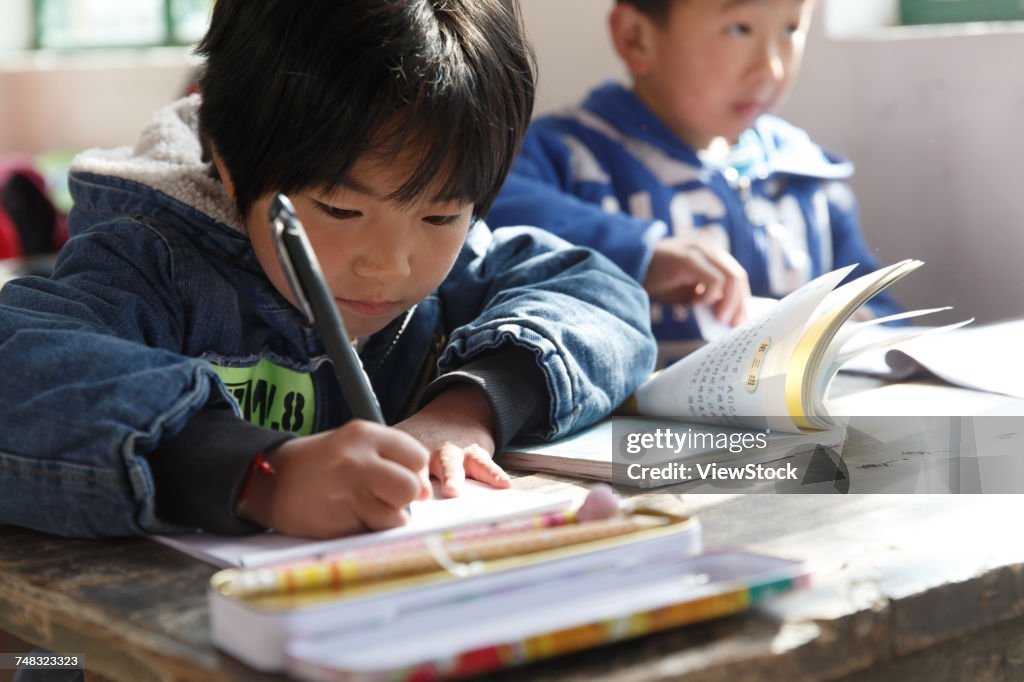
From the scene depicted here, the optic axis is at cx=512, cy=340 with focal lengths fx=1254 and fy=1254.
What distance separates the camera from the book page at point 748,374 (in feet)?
2.84

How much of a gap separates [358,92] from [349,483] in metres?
0.32

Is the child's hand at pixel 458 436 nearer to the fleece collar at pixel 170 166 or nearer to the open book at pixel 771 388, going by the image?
the open book at pixel 771 388

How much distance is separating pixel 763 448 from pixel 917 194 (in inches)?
48.0

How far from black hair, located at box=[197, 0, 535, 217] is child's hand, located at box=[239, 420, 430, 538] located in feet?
0.87

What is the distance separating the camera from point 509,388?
86 cm

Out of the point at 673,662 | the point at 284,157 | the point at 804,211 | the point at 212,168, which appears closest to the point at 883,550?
the point at 673,662

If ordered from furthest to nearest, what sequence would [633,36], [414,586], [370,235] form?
[633,36]
[370,235]
[414,586]

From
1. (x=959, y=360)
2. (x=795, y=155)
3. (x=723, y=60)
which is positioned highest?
(x=723, y=60)

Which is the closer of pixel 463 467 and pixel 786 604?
pixel 786 604

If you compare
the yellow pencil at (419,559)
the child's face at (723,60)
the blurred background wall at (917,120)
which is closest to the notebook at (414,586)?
the yellow pencil at (419,559)

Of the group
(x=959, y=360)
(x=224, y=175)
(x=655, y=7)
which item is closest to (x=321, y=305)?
(x=224, y=175)

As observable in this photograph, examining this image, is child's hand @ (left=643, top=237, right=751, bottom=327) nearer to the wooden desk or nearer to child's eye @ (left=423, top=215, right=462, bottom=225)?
child's eye @ (left=423, top=215, right=462, bottom=225)

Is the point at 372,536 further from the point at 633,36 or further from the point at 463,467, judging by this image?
the point at 633,36

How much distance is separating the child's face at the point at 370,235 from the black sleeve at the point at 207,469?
7.3 inches
